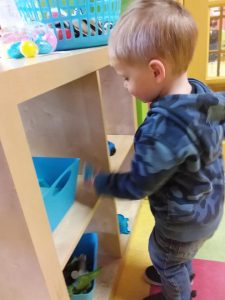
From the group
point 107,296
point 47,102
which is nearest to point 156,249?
point 107,296

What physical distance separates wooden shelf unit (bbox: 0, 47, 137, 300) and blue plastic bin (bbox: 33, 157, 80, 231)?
0.03 m

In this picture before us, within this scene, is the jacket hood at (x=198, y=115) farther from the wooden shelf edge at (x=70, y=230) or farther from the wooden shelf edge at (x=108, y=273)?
the wooden shelf edge at (x=108, y=273)

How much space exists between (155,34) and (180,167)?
0.27 meters

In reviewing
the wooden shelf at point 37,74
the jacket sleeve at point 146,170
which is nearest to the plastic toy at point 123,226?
the jacket sleeve at point 146,170

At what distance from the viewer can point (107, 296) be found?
0.89m

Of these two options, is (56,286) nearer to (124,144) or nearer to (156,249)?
(156,249)

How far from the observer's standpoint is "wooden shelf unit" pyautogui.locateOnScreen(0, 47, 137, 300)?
0.42m

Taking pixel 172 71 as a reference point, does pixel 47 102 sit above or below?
below

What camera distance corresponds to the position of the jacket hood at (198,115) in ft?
1.76

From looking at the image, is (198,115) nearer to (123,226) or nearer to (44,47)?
(44,47)

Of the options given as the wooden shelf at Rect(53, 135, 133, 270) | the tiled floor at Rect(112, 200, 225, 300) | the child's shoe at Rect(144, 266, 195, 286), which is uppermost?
the wooden shelf at Rect(53, 135, 133, 270)

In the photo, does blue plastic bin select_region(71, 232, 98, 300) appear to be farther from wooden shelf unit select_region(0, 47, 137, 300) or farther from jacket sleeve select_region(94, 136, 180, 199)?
jacket sleeve select_region(94, 136, 180, 199)

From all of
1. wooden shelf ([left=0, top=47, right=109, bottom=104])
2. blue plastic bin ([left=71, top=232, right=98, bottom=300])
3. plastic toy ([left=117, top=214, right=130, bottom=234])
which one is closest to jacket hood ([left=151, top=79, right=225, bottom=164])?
wooden shelf ([left=0, top=47, right=109, bottom=104])

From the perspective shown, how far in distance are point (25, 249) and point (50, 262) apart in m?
0.06
